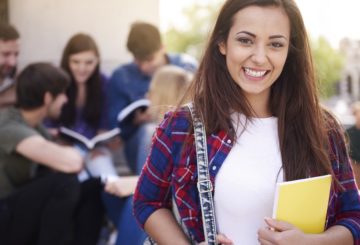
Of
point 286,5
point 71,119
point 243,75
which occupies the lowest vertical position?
point 71,119

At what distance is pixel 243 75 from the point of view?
1784 mm

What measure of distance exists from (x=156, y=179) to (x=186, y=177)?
0.32 feet

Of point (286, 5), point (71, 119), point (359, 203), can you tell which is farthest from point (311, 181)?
point (71, 119)

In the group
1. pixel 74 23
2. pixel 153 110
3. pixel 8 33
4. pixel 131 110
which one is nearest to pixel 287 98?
pixel 153 110

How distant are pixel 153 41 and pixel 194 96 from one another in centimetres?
229

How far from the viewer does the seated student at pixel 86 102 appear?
394 cm

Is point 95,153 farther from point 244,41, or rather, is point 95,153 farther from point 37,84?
point 244,41

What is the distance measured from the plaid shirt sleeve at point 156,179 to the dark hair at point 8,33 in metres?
2.42

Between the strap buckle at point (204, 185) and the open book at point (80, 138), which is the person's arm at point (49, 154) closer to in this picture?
the open book at point (80, 138)

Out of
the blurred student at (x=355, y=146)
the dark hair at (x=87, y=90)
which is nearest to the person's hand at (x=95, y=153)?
the dark hair at (x=87, y=90)

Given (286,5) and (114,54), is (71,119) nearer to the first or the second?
(114,54)

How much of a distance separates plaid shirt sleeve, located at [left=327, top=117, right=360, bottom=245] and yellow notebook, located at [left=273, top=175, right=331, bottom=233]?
0.22 feet

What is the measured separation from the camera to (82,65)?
4.05 m

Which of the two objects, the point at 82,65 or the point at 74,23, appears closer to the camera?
the point at 82,65
